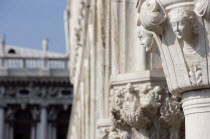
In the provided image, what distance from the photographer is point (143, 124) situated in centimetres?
1344

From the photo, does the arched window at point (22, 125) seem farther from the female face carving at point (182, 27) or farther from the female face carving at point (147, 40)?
the female face carving at point (182, 27)

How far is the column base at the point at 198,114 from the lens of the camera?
8.31m

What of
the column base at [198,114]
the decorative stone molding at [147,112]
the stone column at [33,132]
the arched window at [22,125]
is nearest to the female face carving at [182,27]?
the column base at [198,114]

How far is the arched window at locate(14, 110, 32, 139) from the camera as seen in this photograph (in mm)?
69062

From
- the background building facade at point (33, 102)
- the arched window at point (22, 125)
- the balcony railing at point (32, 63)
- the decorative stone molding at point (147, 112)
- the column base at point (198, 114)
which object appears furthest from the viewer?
the balcony railing at point (32, 63)

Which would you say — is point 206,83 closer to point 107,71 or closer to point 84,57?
point 107,71

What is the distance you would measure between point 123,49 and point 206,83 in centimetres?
616

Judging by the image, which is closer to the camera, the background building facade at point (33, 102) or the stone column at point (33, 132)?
the background building facade at point (33, 102)

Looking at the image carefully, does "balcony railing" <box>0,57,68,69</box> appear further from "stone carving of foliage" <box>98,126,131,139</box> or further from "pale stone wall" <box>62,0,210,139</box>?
"stone carving of foliage" <box>98,126,131,139</box>

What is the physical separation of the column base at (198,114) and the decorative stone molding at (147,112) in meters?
4.24

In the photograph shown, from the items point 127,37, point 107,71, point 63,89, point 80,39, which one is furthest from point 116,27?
point 63,89

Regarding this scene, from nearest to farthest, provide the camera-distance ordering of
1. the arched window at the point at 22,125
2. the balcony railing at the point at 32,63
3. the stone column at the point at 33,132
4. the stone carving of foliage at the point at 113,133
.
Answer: the stone carving of foliage at the point at 113,133
the arched window at the point at 22,125
the stone column at the point at 33,132
the balcony railing at the point at 32,63

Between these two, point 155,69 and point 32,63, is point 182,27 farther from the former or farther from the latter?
point 32,63

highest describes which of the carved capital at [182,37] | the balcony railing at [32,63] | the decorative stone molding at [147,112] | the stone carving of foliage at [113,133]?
the balcony railing at [32,63]
